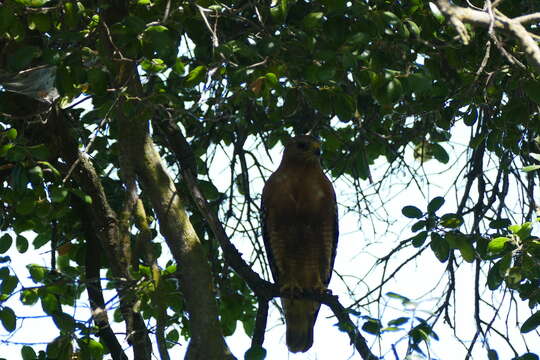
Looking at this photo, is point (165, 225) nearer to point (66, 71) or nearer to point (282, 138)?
point (66, 71)

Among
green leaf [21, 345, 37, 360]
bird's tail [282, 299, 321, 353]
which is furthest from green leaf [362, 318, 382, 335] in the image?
bird's tail [282, 299, 321, 353]

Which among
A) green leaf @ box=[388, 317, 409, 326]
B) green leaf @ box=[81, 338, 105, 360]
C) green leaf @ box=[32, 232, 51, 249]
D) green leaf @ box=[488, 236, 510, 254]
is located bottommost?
green leaf @ box=[388, 317, 409, 326]

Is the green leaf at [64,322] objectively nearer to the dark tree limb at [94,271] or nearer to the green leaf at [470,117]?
the dark tree limb at [94,271]

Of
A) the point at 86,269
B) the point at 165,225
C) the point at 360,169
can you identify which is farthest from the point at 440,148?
the point at 86,269

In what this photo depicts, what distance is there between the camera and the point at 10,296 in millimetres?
3830

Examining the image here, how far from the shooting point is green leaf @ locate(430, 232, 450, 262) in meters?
3.84

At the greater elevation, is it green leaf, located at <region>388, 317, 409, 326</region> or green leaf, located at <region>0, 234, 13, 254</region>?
green leaf, located at <region>0, 234, 13, 254</region>

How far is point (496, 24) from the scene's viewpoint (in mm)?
2521

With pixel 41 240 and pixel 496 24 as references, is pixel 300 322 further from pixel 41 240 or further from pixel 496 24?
pixel 496 24

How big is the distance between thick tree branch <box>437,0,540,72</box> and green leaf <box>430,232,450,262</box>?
146 centimetres

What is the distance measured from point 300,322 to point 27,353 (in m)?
2.23

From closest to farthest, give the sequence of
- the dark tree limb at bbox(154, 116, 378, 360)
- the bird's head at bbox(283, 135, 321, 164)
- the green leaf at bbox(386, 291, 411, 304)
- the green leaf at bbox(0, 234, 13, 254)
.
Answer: the green leaf at bbox(386, 291, 411, 304), the dark tree limb at bbox(154, 116, 378, 360), the green leaf at bbox(0, 234, 13, 254), the bird's head at bbox(283, 135, 321, 164)

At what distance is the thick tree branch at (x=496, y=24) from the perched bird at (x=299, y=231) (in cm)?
256

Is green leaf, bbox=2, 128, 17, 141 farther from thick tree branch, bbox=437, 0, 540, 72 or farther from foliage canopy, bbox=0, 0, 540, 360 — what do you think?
thick tree branch, bbox=437, 0, 540, 72
